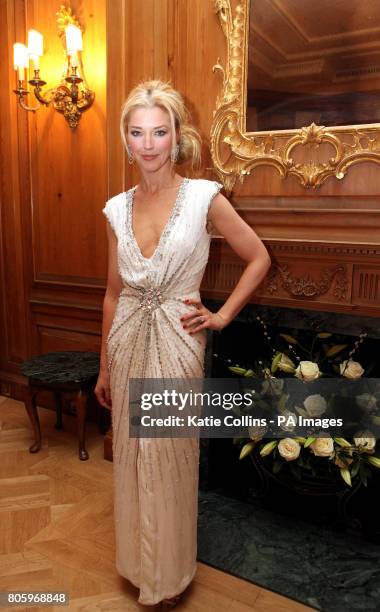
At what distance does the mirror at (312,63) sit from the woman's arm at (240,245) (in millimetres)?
756

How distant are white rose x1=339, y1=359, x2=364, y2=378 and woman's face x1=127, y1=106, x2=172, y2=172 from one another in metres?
1.28

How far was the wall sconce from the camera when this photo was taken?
3.03 meters

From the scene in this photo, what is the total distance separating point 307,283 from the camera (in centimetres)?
229

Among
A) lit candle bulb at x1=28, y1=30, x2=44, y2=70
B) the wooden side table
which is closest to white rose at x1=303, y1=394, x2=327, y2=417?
the wooden side table

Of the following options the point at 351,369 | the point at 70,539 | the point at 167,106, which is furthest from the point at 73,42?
the point at 70,539

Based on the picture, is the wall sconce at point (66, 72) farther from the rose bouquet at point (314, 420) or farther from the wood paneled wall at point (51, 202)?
the rose bouquet at point (314, 420)

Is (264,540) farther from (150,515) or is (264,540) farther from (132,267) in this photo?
(132,267)

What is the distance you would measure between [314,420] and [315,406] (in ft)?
0.24

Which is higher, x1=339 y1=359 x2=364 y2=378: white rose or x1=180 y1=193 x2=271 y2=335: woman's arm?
x1=180 y1=193 x2=271 y2=335: woman's arm

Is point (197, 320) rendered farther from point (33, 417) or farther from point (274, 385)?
point (33, 417)

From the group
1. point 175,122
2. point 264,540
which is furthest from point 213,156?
point 264,540

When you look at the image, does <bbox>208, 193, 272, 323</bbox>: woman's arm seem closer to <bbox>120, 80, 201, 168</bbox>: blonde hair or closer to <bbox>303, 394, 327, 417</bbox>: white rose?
<bbox>120, 80, 201, 168</bbox>: blonde hair

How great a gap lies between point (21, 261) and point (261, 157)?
222 cm

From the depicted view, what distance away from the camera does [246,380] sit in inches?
102
